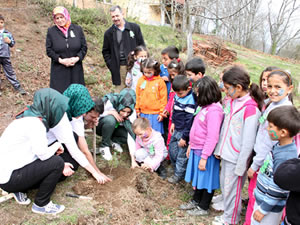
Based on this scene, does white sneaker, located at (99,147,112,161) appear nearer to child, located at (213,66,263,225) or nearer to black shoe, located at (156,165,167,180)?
black shoe, located at (156,165,167,180)

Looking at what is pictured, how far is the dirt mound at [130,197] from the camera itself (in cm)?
252

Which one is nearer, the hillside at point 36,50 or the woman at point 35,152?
the woman at point 35,152

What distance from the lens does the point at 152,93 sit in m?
3.63

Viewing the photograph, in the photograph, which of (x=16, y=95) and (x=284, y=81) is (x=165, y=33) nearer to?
(x=16, y=95)

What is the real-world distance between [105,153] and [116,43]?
2133 mm

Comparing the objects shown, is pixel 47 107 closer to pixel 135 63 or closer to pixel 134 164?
pixel 134 164

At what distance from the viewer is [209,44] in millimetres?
12586

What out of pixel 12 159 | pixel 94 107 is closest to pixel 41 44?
pixel 94 107

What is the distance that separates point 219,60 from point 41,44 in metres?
8.21

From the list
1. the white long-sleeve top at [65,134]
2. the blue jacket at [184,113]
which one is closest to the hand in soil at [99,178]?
the white long-sleeve top at [65,134]

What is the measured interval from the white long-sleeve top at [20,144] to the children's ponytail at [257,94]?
6.82 ft

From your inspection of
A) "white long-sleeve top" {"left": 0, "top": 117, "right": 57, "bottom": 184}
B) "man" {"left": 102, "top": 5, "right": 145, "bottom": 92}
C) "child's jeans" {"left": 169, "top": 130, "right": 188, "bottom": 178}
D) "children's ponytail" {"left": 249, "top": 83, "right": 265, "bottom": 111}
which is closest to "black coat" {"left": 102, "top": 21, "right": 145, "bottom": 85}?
"man" {"left": 102, "top": 5, "right": 145, "bottom": 92}

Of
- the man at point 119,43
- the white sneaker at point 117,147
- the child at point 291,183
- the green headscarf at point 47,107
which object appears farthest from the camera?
the man at point 119,43

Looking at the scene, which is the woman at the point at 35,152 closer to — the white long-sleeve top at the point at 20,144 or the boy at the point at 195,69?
the white long-sleeve top at the point at 20,144
